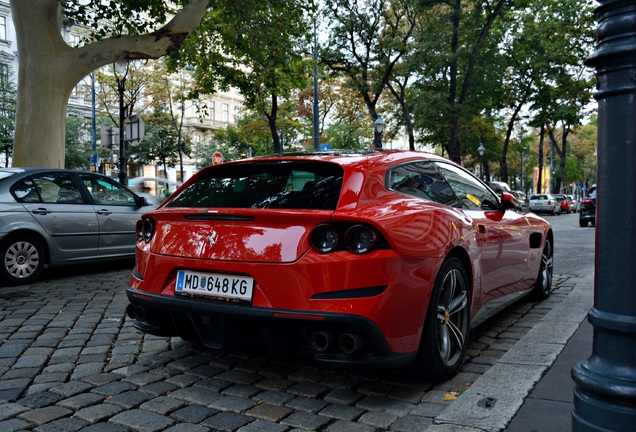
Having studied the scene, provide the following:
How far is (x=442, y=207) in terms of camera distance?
12.4ft

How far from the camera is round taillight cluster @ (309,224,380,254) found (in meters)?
3.08

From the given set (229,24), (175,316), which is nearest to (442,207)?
(175,316)

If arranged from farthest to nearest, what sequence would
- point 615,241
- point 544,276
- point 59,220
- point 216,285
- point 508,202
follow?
point 59,220
point 544,276
point 508,202
point 216,285
point 615,241

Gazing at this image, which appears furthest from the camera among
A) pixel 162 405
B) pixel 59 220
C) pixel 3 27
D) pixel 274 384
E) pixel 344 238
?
pixel 3 27

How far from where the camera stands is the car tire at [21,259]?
7160mm

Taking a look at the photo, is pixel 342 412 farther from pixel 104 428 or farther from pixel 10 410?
pixel 10 410

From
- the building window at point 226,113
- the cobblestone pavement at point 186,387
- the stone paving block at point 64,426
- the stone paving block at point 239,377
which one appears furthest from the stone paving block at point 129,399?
the building window at point 226,113

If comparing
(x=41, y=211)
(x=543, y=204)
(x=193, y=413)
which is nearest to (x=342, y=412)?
(x=193, y=413)

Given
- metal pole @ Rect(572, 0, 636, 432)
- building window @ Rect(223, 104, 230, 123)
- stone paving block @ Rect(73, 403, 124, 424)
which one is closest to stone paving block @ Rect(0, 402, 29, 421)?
stone paving block @ Rect(73, 403, 124, 424)

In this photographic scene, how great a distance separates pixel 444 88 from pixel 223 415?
25894 mm

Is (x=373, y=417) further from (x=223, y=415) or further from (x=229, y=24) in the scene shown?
(x=229, y=24)

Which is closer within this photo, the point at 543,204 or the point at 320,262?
the point at 320,262

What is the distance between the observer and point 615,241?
208 cm

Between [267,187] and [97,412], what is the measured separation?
5.17ft
